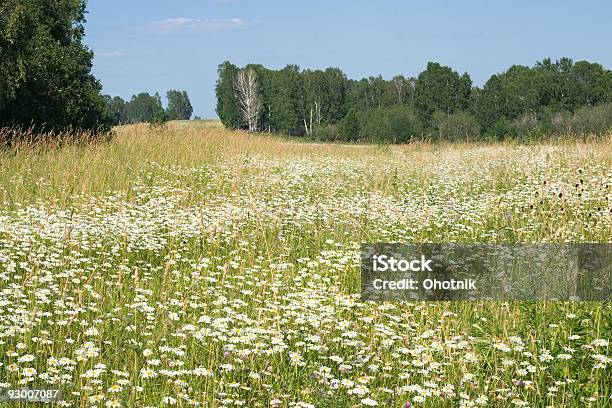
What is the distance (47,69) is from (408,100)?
66.1 metres

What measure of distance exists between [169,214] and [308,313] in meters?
3.91

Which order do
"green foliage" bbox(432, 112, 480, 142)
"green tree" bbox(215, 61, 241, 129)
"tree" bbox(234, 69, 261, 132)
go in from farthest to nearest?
"green tree" bbox(215, 61, 241, 129), "tree" bbox(234, 69, 261, 132), "green foliage" bbox(432, 112, 480, 142)

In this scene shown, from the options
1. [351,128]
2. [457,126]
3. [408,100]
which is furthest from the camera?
[408,100]

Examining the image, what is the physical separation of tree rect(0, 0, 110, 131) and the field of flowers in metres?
2.52

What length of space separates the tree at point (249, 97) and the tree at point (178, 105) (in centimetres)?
6536

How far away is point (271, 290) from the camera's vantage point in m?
5.47

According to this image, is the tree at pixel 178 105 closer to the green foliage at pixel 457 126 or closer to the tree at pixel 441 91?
the tree at pixel 441 91

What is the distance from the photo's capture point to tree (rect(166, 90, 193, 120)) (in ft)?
482

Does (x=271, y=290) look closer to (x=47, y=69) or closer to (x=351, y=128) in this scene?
(x=47, y=69)

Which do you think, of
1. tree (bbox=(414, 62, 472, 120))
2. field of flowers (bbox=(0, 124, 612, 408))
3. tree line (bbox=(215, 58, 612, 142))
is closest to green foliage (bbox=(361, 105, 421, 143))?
tree line (bbox=(215, 58, 612, 142))

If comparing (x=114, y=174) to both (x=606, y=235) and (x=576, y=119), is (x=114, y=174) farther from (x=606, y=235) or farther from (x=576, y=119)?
(x=576, y=119)

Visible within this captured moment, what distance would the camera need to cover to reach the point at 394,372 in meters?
3.99

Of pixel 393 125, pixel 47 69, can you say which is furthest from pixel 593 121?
pixel 393 125

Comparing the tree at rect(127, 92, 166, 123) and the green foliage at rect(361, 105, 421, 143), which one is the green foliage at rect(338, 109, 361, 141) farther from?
the tree at rect(127, 92, 166, 123)
